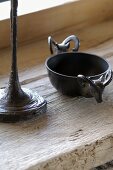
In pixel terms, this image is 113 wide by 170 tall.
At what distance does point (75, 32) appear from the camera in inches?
51.2

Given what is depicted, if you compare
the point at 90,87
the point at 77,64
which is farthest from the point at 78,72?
the point at 90,87

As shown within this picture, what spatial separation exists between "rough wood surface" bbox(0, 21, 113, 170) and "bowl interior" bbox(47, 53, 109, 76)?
50mm

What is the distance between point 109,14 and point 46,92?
0.52 meters

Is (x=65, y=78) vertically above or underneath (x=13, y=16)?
underneath

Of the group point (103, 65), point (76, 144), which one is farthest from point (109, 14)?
point (76, 144)

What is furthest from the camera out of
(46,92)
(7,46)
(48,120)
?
(7,46)

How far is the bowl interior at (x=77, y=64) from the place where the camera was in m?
1.00

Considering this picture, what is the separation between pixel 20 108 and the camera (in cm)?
86

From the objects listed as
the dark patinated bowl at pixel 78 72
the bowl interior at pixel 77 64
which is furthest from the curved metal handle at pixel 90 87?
the bowl interior at pixel 77 64

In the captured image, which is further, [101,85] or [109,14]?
[109,14]

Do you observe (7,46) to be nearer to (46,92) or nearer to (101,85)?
(46,92)

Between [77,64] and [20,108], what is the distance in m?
0.22

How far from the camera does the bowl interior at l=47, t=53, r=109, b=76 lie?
1.00 meters

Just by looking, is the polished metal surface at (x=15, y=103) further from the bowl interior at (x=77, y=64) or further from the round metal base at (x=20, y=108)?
the bowl interior at (x=77, y=64)
